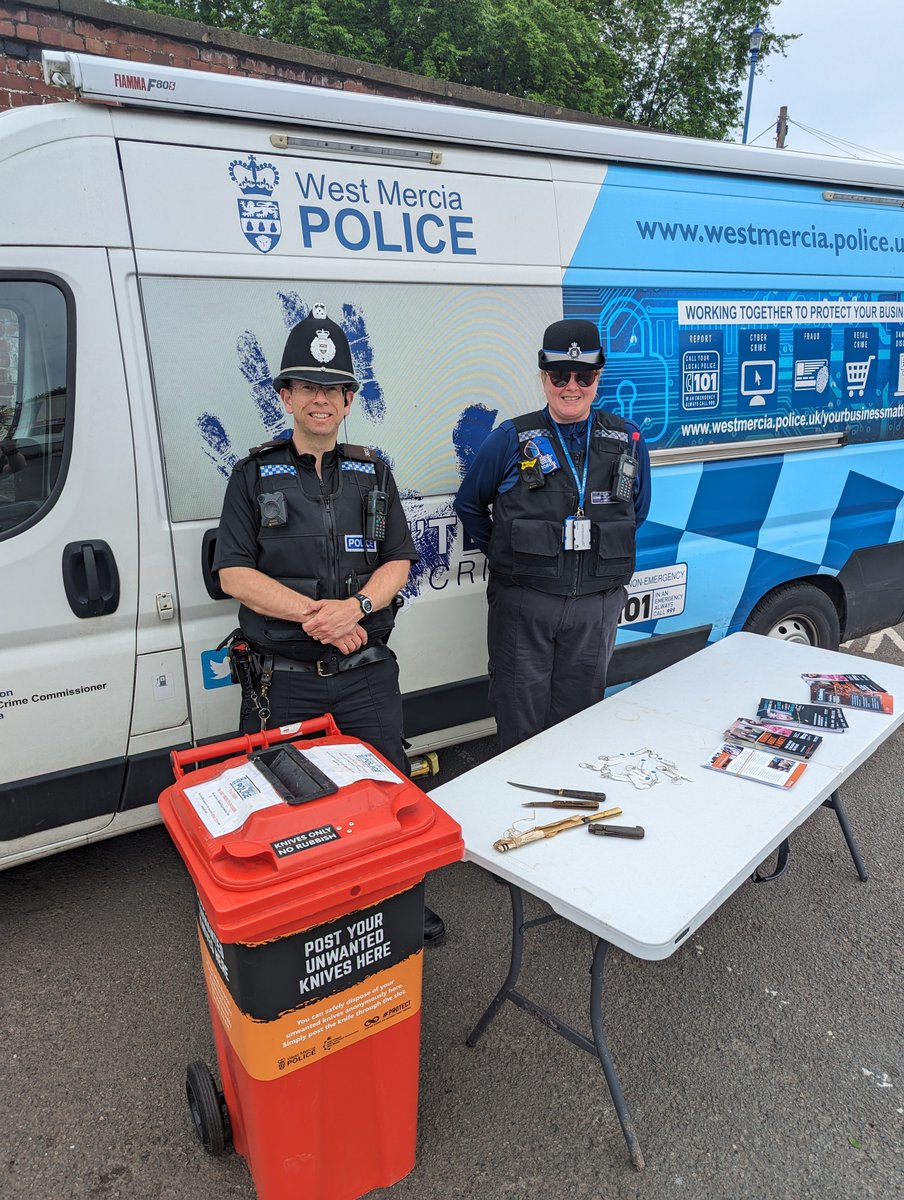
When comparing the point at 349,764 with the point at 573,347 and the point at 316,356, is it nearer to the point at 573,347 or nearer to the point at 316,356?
the point at 316,356

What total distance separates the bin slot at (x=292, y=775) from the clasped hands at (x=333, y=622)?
0.49m

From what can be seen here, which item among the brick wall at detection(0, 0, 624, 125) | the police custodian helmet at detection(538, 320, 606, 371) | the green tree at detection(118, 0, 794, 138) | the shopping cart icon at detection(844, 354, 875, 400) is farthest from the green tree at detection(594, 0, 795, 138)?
the police custodian helmet at detection(538, 320, 606, 371)

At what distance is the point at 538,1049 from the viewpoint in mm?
2299

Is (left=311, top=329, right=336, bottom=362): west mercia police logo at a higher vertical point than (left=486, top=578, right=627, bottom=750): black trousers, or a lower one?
higher

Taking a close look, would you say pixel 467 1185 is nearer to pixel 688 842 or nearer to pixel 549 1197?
pixel 549 1197

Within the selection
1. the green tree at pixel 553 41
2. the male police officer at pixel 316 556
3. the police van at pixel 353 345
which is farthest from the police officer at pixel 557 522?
the green tree at pixel 553 41

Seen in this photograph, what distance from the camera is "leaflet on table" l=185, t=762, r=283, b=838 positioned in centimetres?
159

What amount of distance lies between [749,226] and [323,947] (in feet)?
10.8

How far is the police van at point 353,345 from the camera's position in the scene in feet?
7.44

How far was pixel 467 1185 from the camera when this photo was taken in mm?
1903

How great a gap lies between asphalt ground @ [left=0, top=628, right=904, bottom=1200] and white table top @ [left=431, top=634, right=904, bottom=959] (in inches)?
29.2

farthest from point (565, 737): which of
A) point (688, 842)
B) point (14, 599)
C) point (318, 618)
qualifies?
point (14, 599)

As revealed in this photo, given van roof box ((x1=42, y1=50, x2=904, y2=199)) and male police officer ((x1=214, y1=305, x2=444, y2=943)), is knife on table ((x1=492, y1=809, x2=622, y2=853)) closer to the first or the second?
male police officer ((x1=214, y1=305, x2=444, y2=943))

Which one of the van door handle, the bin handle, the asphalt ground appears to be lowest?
the asphalt ground
